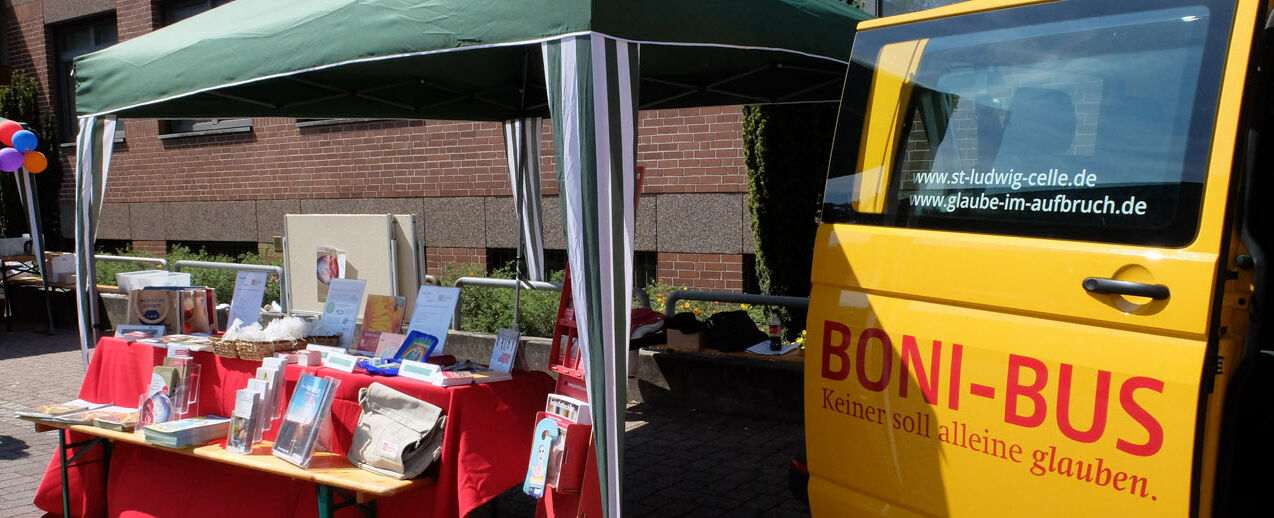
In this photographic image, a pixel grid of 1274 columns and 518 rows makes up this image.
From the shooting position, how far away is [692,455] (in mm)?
5641

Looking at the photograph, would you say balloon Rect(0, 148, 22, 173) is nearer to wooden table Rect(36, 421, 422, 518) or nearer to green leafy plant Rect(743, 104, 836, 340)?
wooden table Rect(36, 421, 422, 518)

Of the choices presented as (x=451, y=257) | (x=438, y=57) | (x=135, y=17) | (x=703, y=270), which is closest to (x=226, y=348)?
(x=438, y=57)

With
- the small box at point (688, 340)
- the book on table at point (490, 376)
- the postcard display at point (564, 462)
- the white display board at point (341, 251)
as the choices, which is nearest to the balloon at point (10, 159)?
the white display board at point (341, 251)

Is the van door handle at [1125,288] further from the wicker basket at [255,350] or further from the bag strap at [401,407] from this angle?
the wicker basket at [255,350]

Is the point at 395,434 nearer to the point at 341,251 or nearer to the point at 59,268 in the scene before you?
the point at 341,251

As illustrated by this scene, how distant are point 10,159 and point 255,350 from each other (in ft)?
18.0

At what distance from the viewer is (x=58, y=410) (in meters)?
4.75

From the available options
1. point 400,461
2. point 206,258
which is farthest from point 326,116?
point 206,258

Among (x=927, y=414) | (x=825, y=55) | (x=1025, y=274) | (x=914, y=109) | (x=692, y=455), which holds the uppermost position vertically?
(x=825, y=55)

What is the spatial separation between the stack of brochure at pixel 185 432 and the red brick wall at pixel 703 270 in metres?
5.34

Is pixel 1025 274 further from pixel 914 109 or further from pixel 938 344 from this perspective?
pixel 914 109

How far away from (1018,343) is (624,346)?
1290 millimetres

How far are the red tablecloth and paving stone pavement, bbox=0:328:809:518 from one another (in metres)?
0.63

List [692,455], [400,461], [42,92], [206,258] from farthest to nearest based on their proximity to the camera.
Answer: [42,92], [206,258], [692,455], [400,461]
